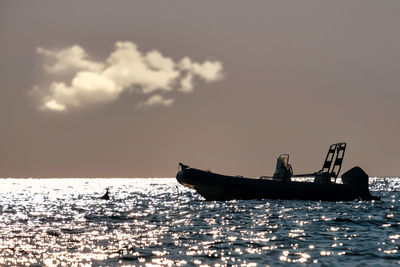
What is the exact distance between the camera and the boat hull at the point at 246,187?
157 feet

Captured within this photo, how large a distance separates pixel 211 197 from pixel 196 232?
74.9 ft

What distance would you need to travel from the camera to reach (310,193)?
48.5 metres

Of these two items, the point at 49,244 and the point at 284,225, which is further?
the point at 284,225

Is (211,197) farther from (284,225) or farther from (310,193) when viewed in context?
(284,225)

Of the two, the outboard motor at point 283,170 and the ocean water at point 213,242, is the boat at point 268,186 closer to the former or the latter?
the outboard motor at point 283,170

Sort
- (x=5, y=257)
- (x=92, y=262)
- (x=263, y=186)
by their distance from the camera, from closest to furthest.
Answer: (x=92, y=262)
(x=5, y=257)
(x=263, y=186)

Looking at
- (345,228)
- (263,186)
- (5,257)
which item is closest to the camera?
(5,257)

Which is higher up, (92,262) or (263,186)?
(263,186)

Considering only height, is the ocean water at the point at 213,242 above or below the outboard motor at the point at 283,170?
below

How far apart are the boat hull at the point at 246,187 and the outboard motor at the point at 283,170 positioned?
1130mm

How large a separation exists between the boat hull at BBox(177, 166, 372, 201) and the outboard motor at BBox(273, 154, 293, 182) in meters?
1.13

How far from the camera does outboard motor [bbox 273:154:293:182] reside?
→ 4957 centimetres

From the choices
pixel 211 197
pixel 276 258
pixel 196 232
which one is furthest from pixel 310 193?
pixel 276 258

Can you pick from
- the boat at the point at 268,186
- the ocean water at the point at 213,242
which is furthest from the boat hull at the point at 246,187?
the ocean water at the point at 213,242
